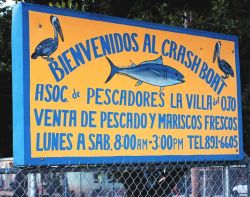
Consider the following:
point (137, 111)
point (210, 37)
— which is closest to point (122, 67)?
point (137, 111)

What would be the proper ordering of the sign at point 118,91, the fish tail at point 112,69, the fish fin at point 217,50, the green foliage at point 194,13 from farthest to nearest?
the green foliage at point 194,13
the fish fin at point 217,50
the fish tail at point 112,69
the sign at point 118,91

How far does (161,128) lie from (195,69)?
0.63 metres

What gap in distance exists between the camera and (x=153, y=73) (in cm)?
396

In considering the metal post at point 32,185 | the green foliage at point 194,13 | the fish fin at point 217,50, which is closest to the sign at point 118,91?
the fish fin at point 217,50

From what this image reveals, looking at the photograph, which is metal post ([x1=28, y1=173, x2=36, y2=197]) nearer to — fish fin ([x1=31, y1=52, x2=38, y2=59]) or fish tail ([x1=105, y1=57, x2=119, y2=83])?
fish fin ([x1=31, y1=52, x2=38, y2=59])

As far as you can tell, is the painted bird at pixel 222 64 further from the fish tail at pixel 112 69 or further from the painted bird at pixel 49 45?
the painted bird at pixel 49 45

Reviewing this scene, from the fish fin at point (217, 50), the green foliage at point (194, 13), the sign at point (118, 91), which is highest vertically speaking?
the green foliage at point (194, 13)

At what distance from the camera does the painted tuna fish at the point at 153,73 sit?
3.82m

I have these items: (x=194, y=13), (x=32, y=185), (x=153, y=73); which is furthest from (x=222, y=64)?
(x=194, y=13)

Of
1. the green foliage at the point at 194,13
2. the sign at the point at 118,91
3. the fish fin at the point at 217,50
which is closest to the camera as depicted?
the sign at the point at 118,91

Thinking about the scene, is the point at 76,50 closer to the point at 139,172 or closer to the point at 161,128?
the point at 161,128

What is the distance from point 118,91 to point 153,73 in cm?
36

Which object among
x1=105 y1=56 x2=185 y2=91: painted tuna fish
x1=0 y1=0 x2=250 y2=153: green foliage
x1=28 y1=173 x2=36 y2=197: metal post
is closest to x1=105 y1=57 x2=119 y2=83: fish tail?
x1=105 y1=56 x2=185 y2=91: painted tuna fish

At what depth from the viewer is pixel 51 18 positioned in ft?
11.6
